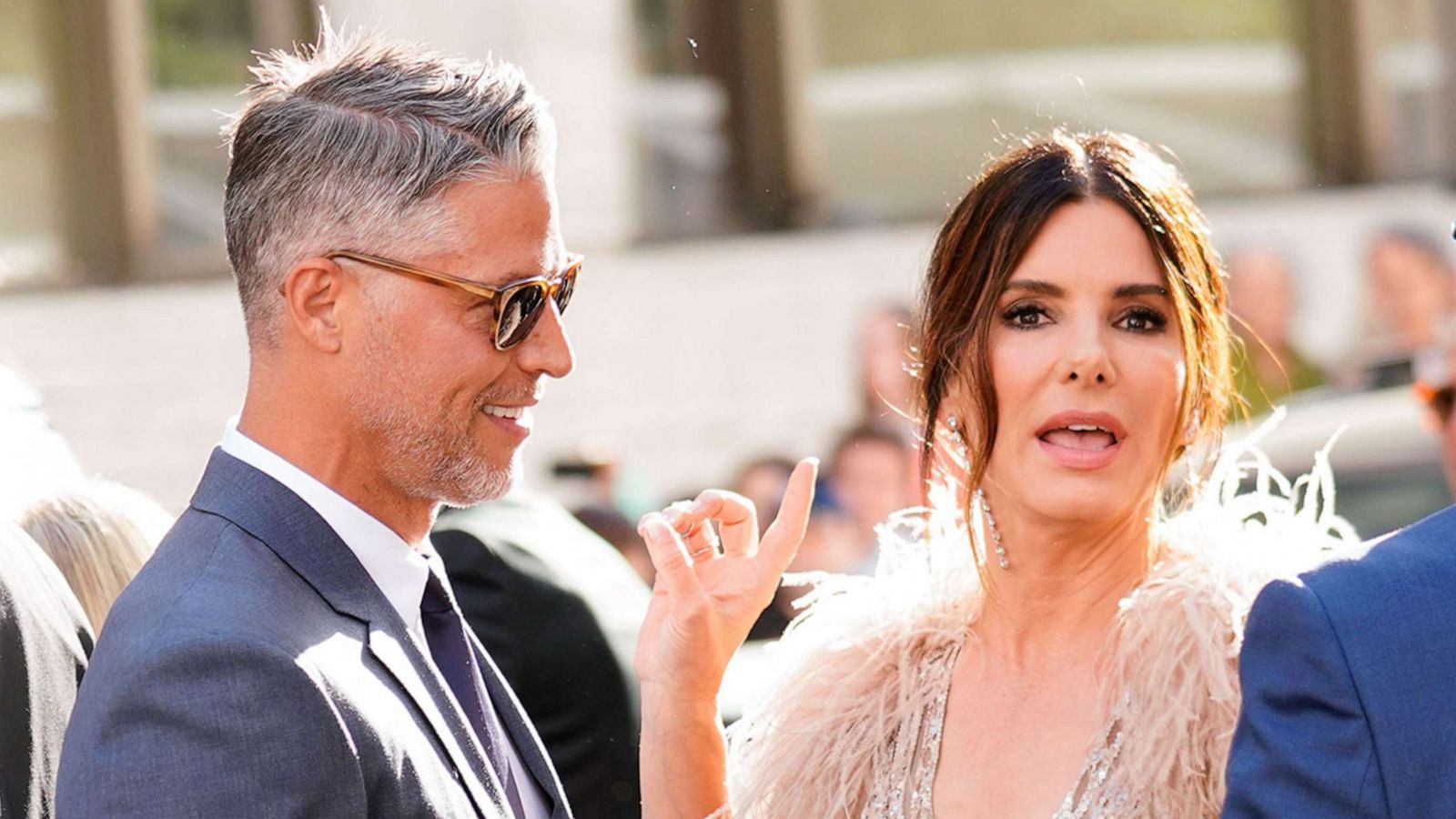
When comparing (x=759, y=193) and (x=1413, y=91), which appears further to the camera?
(x=1413, y=91)

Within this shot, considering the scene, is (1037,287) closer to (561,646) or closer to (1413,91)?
(561,646)

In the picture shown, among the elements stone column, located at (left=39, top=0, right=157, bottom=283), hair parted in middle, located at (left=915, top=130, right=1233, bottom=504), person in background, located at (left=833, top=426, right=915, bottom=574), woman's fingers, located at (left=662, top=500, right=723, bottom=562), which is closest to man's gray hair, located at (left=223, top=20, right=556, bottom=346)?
woman's fingers, located at (left=662, top=500, right=723, bottom=562)

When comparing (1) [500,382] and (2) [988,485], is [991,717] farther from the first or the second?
(1) [500,382]

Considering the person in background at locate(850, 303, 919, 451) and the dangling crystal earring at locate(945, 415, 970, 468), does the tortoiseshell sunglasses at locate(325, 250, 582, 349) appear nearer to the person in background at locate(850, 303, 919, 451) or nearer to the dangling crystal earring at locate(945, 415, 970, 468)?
the dangling crystal earring at locate(945, 415, 970, 468)

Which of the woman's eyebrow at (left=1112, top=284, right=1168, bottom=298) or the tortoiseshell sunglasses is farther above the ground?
the tortoiseshell sunglasses

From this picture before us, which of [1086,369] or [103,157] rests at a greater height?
[103,157]

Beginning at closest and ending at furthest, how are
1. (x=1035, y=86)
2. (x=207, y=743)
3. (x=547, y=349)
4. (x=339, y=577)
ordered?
1. (x=207, y=743)
2. (x=339, y=577)
3. (x=547, y=349)
4. (x=1035, y=86)

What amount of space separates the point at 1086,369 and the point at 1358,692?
2.81ft

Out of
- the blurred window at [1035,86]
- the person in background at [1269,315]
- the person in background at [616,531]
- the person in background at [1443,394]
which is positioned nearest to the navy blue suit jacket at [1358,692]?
the person in background at [1443,394]

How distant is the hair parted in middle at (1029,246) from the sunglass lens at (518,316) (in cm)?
64

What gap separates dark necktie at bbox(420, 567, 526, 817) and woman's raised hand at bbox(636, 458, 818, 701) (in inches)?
10.1

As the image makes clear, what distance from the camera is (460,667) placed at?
2412 mm

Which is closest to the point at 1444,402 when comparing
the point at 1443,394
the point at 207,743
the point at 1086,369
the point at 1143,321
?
the point at 1443,394

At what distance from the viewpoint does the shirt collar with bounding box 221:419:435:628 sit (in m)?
2.24
